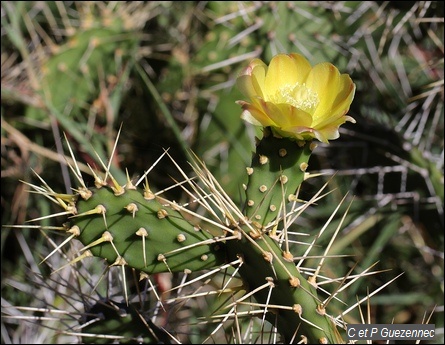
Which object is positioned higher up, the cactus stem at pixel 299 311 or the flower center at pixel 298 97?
the flower center at pixel 298 97

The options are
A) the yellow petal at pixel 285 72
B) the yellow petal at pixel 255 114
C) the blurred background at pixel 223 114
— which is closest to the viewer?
the yellow petal at pixel 255 114

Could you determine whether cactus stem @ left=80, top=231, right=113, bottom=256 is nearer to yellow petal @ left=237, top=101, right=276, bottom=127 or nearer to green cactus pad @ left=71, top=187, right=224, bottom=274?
green cactus pad @ left=71, top=187, right=224, bottom=274

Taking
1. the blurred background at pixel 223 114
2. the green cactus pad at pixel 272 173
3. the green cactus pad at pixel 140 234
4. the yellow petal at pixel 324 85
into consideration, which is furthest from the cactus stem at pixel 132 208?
the blurred background at pixel 223 114

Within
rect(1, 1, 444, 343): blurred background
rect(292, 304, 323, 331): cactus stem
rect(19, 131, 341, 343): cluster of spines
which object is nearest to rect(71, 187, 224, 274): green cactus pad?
rect(19, 131, 341, 343): cluster of spines

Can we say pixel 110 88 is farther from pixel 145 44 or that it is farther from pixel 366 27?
pixel 366 27

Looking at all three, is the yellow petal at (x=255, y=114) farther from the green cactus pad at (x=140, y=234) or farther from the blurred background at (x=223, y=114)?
the blurred background at (x=223, y=114)

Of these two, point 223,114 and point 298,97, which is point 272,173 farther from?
Result: point 223,114

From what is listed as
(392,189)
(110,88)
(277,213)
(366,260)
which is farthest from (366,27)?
(277,213)

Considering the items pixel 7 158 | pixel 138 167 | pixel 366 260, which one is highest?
pixel 7 158
